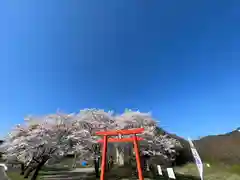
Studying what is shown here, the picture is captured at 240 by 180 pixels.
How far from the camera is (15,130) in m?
18.2

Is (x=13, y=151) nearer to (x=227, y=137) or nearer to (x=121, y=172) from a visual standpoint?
(x=121, y=172)

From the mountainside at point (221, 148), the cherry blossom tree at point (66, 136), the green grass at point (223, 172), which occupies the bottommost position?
the green grass at point (223, 172)

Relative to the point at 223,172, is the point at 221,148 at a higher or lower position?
higher

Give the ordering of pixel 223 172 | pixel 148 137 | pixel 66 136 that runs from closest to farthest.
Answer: pixel 223 172
pixel 66 136
pixel 148 137

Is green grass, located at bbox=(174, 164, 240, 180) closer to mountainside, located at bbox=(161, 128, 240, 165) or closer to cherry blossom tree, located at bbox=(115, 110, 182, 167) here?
mountainside, located at bbox=(161, 128, 240, 165)

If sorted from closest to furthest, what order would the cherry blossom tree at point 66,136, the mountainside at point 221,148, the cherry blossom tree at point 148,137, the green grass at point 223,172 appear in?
the green grass at point 223,172
the mountainside at point 221,148
the cherry blossom tree at point 66,136
the cherry blossom tree at point 148,137

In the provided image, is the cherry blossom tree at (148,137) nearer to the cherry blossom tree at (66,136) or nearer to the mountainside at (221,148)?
the cherry blossom tree at (66,136)

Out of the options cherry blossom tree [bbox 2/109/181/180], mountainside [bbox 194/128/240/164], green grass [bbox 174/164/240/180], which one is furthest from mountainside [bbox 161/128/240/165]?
cherry blossom tree [bbox 2/109/181/180]

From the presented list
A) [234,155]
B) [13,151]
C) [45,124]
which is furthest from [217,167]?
[13,151]

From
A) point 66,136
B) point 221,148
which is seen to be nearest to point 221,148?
point 221,148

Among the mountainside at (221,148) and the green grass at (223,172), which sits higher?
the mountainside at (221,148)

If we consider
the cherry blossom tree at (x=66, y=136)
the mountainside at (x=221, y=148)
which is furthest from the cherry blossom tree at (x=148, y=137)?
the mountainside at (x=221, y=148)

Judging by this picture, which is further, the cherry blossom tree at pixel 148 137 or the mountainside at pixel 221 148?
the cherry blossom tree at pixel 148 137

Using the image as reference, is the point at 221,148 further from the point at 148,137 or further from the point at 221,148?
the point at 148,137
